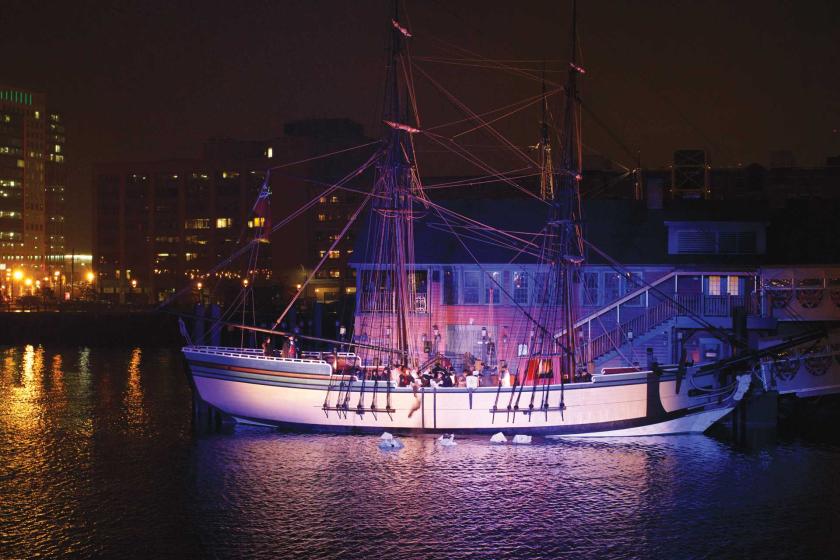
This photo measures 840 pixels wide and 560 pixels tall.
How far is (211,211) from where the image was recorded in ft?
499

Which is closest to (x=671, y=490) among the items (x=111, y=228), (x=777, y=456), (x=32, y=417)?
(x=777, y=456)

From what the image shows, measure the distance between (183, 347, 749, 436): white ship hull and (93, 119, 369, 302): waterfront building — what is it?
99432 millimetres

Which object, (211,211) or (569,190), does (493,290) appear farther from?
(211,211)

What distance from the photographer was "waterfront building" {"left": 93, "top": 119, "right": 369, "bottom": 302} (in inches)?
5546

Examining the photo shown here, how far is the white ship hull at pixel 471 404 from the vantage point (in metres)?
35.8

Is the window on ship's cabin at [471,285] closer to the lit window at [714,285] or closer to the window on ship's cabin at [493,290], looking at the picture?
the window on ship's cabin at [493,290]

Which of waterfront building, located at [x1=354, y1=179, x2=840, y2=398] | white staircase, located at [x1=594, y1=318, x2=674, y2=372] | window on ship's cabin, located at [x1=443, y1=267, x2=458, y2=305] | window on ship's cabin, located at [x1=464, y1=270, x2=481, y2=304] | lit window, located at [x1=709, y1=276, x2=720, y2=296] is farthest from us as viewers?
window on ship's cabin, located at [x1=443, y1=267, x2=458, y2=305]

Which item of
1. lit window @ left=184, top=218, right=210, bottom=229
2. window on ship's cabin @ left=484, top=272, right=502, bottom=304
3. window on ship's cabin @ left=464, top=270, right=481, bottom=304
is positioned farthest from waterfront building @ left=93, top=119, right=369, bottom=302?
window on ship's cabin @ left=484, top=272, right=502, bottom=304

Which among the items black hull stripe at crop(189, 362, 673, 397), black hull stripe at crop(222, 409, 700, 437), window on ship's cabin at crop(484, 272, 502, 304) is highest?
window on ship's cabin at crop(484, 272, 502, 304)

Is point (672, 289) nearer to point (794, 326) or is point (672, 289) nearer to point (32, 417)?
point (794, 326)

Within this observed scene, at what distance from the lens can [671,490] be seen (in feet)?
97.2

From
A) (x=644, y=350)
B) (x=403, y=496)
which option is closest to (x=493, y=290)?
(x=644, y=350)

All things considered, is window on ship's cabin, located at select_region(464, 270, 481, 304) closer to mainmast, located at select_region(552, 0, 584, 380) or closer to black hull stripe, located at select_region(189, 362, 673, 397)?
mainmast, located at select_region(552, 0, 584, 380)

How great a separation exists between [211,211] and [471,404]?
123 metres
